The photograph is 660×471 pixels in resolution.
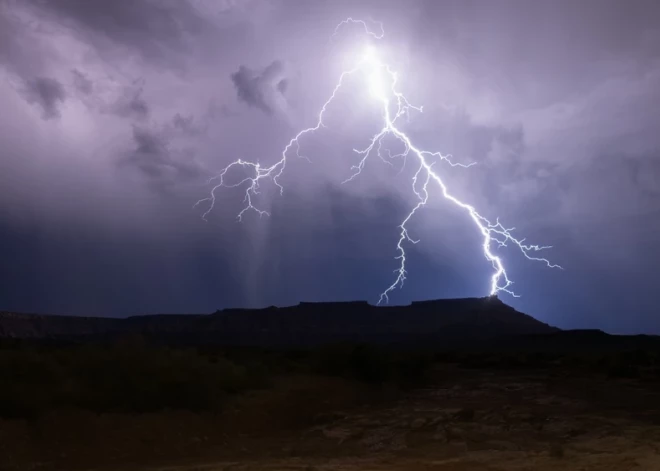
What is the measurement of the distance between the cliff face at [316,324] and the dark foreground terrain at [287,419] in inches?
1943

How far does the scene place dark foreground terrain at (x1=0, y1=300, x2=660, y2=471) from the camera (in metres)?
9.00

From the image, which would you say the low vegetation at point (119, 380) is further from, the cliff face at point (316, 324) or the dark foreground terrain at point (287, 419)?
the cliff face at point (316, 324)

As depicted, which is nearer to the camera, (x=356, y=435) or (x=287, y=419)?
(x=356, y=435)

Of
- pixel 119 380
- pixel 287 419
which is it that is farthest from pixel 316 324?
pixel 119 380

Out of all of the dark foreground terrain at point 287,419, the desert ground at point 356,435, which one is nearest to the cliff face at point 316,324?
the dark foreground terrain at point 287,419

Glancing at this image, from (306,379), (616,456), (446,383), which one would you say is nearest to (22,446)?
(616,456)

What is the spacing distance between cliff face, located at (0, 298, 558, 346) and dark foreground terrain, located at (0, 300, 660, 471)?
4935cm

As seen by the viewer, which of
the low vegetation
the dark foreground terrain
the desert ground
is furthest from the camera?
the low vegetation

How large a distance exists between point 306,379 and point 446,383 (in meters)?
5.72

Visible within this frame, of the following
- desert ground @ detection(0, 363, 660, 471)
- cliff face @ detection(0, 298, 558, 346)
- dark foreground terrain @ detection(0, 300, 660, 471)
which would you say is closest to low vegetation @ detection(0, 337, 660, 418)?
dark foreground terrain @ detection(0, 300, 660, 471)

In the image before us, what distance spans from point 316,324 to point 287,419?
64129mm

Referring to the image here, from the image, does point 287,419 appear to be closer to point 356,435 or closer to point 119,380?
point 356,435

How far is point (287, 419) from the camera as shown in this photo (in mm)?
13625

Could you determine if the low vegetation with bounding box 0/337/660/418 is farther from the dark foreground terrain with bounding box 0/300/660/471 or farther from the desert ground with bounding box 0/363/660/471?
the desert ground with bounding box 0/363/660/471
